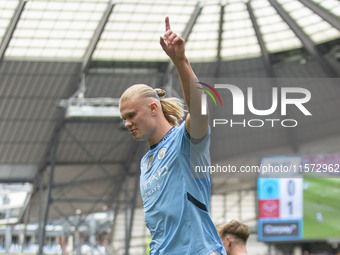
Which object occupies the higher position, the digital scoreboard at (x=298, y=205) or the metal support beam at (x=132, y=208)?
the metal support beam at (x=132, y=208)

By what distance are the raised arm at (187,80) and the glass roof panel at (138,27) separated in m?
34.1

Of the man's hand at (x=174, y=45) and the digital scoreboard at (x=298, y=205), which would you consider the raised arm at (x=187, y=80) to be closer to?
the man's hand at (x=174, y=45)

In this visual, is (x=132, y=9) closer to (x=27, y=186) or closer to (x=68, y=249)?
(x=27, y=186)

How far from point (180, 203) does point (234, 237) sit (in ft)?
9.12

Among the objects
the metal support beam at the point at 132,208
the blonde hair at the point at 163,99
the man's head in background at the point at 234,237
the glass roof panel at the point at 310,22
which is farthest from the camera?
the metal support beam at the point at 132,208

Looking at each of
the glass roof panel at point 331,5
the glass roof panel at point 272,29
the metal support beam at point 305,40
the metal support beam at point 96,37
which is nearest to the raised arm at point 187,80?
the metal support beam at point 96,37

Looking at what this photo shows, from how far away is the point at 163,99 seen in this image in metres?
5.59

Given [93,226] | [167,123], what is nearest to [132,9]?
[93,226]

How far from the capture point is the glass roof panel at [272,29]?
133 ft

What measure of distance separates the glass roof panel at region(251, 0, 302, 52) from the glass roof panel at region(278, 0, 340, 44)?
2.65 ft

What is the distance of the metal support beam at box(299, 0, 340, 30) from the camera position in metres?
39.1

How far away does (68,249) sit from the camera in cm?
5588

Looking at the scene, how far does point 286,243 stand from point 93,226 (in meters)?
13.1

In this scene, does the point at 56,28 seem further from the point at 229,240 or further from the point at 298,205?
the point at 229,240
